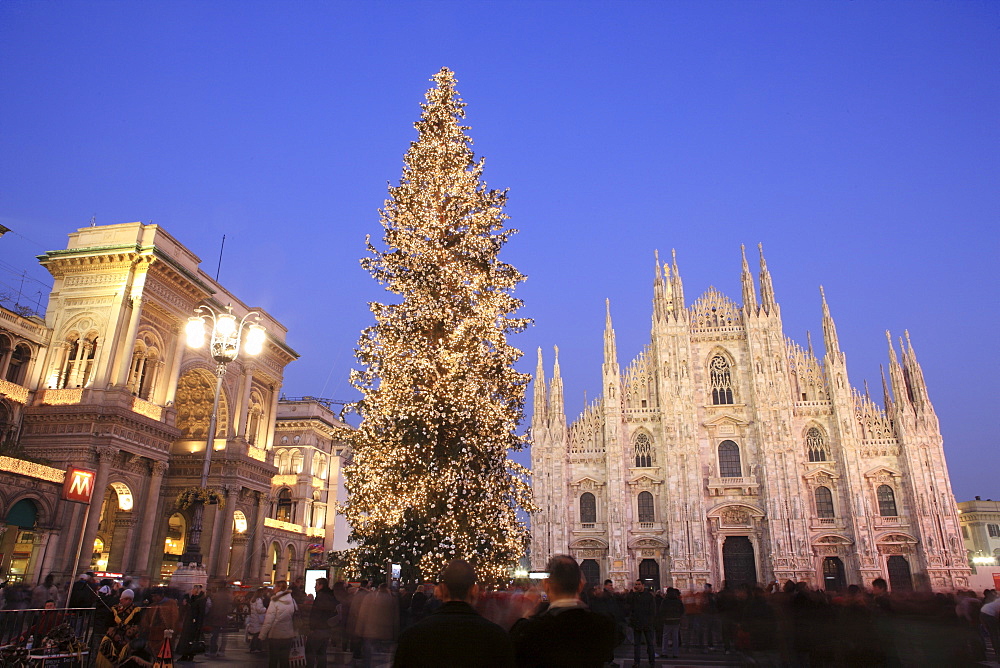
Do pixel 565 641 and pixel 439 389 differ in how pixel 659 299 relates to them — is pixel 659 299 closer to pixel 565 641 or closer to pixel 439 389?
pixel 439 389

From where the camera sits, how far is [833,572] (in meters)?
39.7

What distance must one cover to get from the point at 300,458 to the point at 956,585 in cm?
3882

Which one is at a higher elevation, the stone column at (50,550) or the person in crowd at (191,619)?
→ the stone column at (50,550)

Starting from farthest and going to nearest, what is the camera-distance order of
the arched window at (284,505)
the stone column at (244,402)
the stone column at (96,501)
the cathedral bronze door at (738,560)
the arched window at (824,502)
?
the arched window at (284,505) → the arched window at (824,502) → the cathedral bronze door at (738,560) → the stone column at (244,402) → the stone column at (96,501)

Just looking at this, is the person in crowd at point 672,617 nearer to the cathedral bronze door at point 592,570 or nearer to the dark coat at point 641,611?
the dark coat at point 641,611

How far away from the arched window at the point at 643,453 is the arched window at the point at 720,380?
5380 mm

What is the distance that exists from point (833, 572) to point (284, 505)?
34.1 meters

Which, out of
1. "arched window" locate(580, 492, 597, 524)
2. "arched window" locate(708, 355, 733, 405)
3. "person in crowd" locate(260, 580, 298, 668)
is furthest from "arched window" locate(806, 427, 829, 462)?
"person in crowd" locate(260, 580, 298, 668)

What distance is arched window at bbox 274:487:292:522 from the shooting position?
4303 centimetres

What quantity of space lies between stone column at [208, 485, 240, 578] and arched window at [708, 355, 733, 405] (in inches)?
1179

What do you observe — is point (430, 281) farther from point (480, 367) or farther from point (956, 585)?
point (956, 585)

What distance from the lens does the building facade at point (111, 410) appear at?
2225 centimetres

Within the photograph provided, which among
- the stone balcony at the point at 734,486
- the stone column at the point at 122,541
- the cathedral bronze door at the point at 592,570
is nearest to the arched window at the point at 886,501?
the stone balcony at the point at 734,486

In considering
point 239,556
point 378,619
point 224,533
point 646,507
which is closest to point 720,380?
point 646,507
